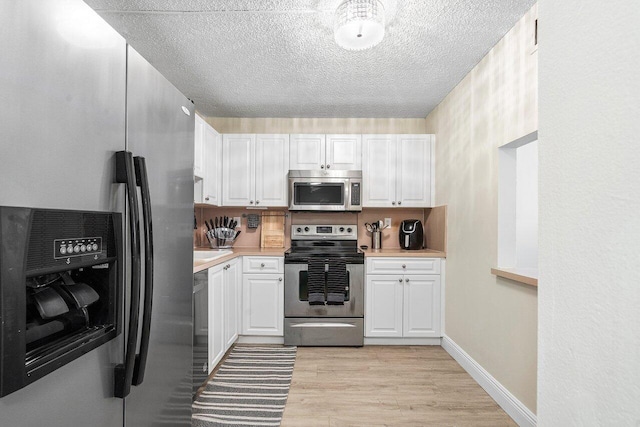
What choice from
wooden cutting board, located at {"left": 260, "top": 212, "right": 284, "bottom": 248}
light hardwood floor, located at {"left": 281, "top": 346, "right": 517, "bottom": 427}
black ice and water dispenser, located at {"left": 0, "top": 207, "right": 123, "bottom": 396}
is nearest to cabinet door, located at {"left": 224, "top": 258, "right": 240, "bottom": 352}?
light hardwood floor, located at {"left": 281, "top": 346, "right": 517, "bottom": 427}

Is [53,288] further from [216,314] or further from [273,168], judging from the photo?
[273,168]

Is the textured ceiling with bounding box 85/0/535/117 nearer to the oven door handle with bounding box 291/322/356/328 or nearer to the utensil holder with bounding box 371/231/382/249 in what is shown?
the utensil holder with bounding box 371/231/382/249

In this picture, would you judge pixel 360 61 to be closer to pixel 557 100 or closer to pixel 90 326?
pixel 557 100

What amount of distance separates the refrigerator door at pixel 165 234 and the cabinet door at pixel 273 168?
2.00m

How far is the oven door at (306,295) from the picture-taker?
3.26 metres

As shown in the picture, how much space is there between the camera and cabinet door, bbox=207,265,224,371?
8.18ft

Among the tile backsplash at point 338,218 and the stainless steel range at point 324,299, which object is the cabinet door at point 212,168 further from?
the stainless steel range at point 324,299

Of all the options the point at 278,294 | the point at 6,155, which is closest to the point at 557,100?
the point at 6,155

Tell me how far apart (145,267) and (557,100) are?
3.85 ft

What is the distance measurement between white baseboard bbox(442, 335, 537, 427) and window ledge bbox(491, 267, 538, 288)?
28.3 inches

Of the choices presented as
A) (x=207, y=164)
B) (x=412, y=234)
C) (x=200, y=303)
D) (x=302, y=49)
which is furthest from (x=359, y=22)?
(x=412, y=234)

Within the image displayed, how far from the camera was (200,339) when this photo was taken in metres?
2.21

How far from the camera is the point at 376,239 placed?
3.79 meters

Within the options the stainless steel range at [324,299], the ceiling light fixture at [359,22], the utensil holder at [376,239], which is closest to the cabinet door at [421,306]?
the stainless steel range at [324,299]
